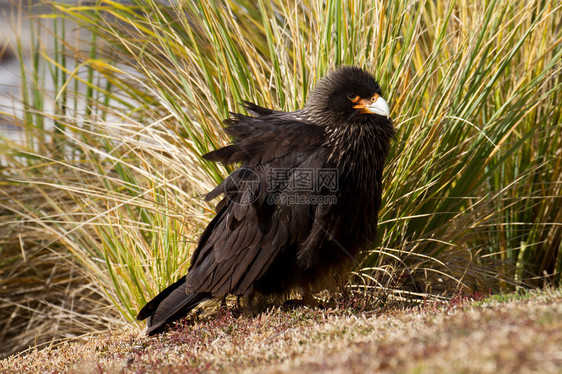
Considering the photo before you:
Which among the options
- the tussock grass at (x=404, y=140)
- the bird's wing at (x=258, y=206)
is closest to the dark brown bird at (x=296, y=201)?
the bird's wing at (x=258, y=206)

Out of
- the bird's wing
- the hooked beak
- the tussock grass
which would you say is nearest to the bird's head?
the hooked beak

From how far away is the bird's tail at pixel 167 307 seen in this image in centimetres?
302

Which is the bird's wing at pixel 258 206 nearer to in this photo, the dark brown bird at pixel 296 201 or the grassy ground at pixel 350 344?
the dark brown bird at pixel 296 201

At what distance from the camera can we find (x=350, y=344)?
6.42 ft

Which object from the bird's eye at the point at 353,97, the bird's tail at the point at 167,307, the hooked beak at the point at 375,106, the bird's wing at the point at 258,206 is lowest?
the bird's tail at the point at 167,307

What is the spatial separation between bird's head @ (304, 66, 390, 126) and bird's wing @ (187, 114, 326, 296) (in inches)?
5.0

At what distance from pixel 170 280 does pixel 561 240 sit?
263 centimetres

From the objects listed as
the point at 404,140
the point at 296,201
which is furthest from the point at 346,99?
the point at 296,201

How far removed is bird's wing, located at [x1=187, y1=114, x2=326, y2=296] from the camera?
293cm

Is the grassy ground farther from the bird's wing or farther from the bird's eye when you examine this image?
the bird's eye

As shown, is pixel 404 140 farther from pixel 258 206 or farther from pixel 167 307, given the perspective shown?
pixel 167 307

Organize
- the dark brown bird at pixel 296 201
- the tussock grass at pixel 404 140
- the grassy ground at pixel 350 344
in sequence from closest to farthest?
the grassy ground at pixel 350 344, the dark brown bird at pixel 296 201, the tussock grass at pixel 404 140

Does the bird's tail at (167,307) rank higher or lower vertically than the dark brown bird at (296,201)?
lower

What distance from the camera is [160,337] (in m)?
2.92
